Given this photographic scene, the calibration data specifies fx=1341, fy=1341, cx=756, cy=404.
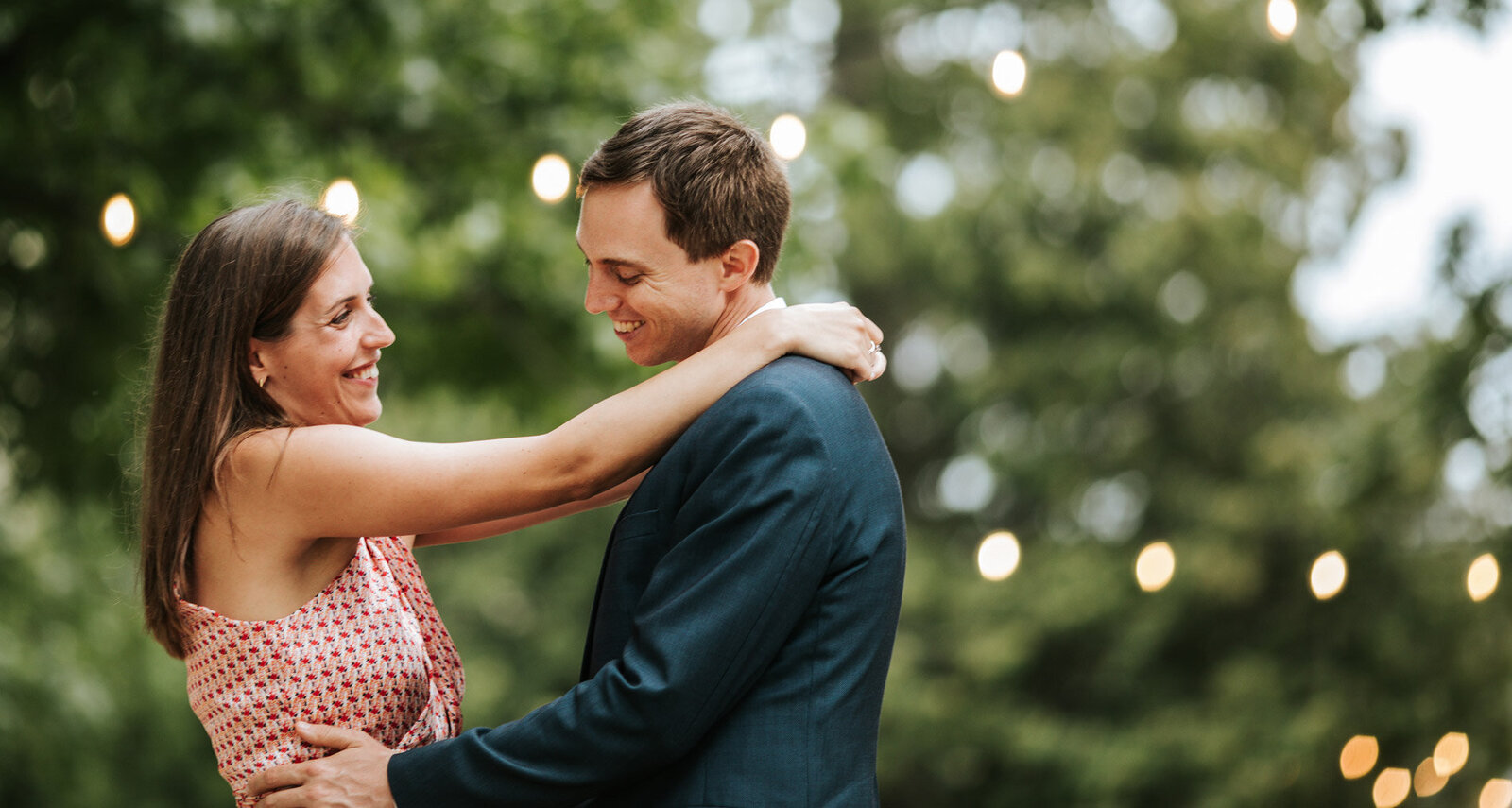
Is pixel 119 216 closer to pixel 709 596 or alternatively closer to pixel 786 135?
pixel 786 135

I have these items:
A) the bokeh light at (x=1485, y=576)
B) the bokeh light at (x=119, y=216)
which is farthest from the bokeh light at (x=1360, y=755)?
the bokeh light at (x=119, y=216)

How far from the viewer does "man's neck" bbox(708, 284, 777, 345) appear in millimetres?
2303

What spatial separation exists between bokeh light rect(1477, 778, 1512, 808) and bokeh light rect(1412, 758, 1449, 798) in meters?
0.20

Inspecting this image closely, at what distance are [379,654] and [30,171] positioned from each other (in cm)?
348

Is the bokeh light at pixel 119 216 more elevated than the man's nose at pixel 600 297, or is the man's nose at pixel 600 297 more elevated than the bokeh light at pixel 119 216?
the bokeh light at pixel 119 216

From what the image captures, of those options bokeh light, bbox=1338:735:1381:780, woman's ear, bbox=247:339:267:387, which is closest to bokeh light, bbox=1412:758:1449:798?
bokeh light, bbox=1338:735:1381:780

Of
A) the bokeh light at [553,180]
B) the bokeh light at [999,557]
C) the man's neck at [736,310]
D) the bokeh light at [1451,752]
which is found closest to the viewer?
the man's neck at [736,310]

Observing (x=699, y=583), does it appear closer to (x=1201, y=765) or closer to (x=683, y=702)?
(x=683, y=702)

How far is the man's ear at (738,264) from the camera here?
7.32 ft

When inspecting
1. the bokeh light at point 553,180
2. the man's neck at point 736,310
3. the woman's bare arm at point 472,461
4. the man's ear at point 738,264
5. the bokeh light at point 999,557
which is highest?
the bokeh light at point 553,180

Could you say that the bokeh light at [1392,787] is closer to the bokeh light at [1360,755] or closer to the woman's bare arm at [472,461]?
the bokeh light at [1360,755]

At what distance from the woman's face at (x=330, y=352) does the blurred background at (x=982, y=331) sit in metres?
0.59

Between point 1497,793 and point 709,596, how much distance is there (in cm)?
669

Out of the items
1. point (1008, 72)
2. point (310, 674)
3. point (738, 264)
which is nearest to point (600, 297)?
point (738, 264)
